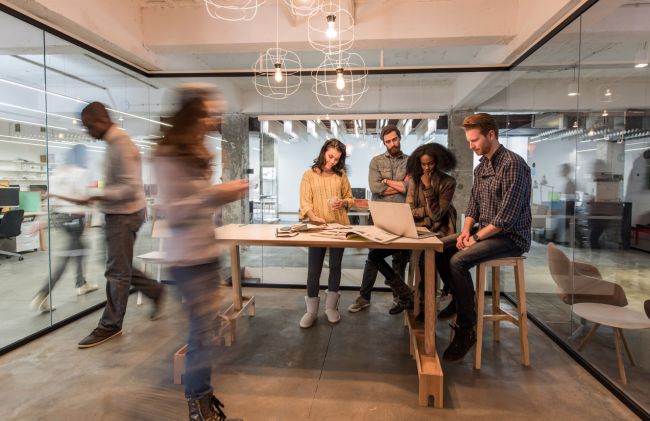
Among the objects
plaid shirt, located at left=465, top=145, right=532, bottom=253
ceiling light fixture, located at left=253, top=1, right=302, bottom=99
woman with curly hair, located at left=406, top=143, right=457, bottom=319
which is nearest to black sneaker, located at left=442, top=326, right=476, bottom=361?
woman with curly hair, located at left=406, top=143, right=457, bottom=319

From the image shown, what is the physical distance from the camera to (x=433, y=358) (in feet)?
6.84

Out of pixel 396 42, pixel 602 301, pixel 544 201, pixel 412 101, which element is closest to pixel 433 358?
pixel 602 301

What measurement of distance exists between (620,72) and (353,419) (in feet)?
8.87

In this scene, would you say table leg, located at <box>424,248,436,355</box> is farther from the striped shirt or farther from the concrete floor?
the striped shirt

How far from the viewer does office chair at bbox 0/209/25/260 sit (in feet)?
10.6

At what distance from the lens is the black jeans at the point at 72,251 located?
3.12m

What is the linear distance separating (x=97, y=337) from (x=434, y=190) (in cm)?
275

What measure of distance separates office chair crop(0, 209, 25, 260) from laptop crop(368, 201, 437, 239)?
3034 millimetres

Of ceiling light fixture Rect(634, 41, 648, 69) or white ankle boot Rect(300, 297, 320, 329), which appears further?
white ankle boot Rect(300, 297, 320, 329)

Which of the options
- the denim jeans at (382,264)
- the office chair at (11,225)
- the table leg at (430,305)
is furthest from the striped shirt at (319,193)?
the office chair at (11,225)

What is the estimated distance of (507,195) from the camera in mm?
2279

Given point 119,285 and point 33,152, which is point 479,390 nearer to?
point 119,285

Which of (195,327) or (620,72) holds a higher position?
(620,72)

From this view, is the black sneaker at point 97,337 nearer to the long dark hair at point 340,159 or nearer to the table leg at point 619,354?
the long dark hair at point 340,159
